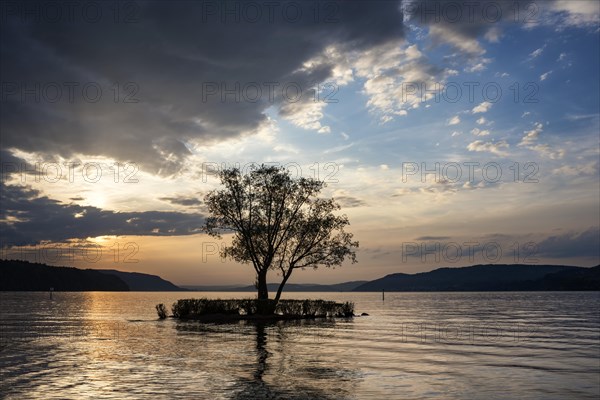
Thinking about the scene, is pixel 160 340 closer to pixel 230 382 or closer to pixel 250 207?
pixel 230 382

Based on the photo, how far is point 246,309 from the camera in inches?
2611

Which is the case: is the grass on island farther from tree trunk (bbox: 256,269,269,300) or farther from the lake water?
the lake water

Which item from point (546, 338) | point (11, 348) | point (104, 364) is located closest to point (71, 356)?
point (104, 364)

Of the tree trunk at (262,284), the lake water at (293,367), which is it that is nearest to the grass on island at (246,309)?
the tree trunk at (262,284)

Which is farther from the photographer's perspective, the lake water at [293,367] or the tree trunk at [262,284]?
the tree trunk at [262,284]

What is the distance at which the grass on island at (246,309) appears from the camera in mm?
65500

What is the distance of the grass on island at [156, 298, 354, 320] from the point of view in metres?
65.5

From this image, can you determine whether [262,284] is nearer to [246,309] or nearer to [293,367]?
[246,309]

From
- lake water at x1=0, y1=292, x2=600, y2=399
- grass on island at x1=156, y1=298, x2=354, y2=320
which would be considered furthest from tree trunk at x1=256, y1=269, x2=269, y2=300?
lake water at x1=0, y1=292, x2=600, y2=399

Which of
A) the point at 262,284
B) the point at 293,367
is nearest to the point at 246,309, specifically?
the point at 262,284

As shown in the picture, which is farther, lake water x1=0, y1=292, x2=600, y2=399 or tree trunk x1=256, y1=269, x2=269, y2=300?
tree trunk x1=256, y1=269, x2=269, y2=300

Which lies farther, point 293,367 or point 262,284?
point 262,284

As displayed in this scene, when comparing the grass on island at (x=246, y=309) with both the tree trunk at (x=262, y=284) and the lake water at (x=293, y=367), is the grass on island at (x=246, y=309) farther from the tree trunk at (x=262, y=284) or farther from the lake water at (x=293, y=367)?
the lake water at (x=293, y=367)

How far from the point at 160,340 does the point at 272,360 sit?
14.2m
